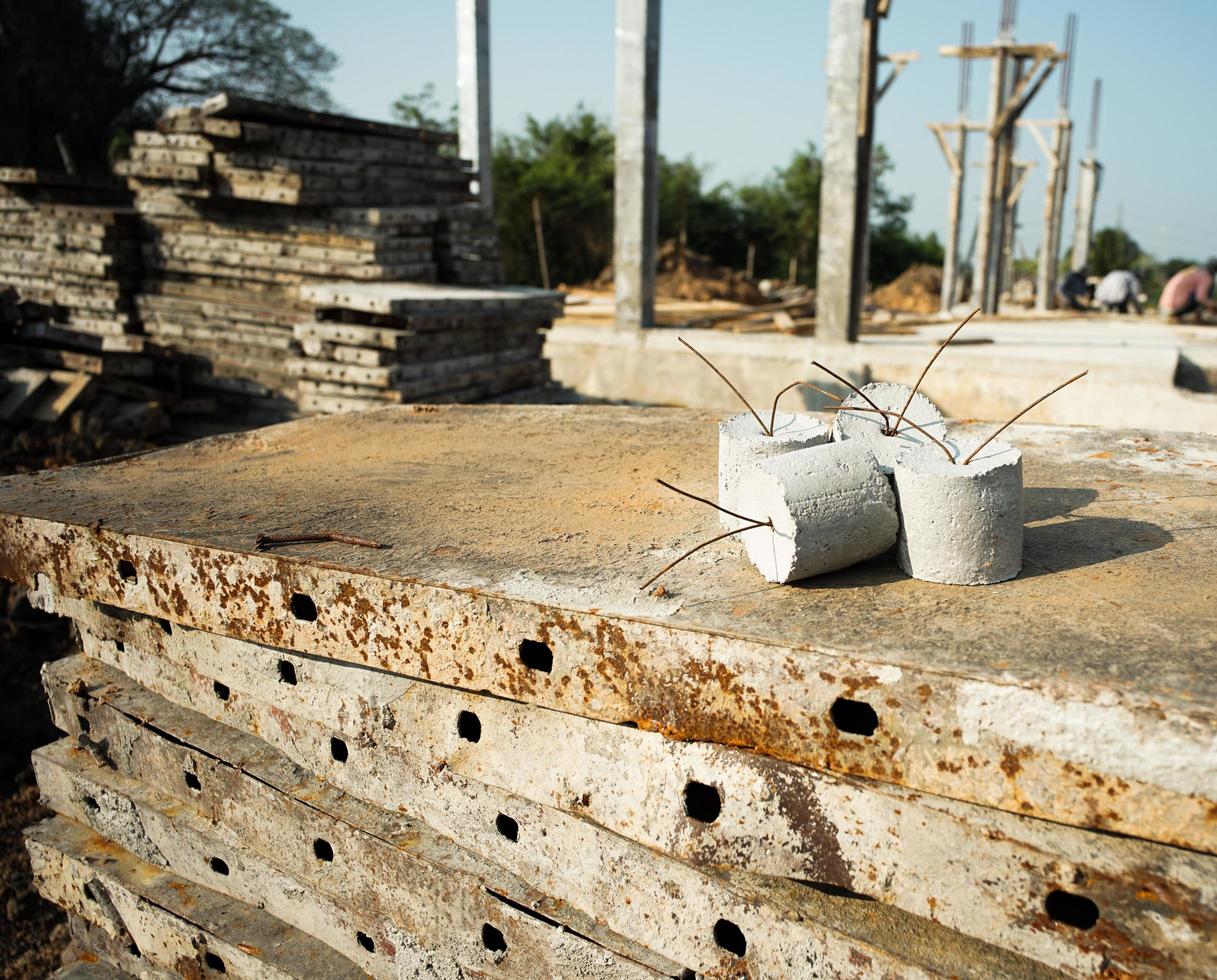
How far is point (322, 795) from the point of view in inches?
104

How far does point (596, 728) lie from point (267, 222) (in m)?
7.00

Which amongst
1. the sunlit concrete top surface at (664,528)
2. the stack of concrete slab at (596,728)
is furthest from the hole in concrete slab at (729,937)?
the sunlit concrete top surface at (664,528)

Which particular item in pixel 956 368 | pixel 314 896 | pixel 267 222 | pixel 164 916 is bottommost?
pixel 164 916

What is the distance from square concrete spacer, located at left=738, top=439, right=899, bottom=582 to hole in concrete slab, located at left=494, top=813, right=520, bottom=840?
2.84 ft

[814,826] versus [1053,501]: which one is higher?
Answer: [1053,501]

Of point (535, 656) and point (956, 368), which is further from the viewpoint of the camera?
point (956, 368)

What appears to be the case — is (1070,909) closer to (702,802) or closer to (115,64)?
(702,802)

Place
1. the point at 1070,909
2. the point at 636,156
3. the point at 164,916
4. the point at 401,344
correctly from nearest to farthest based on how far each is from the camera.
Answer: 1. the point at 1070,909
2. the point at 164,916
3. the point at 401,344
4. the point at 636,156

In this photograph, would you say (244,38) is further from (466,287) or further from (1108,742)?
(1108,742)

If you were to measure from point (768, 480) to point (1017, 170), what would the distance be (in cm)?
2360

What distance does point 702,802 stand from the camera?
199 cm

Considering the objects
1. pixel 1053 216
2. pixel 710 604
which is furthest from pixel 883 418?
pixel 1053 216

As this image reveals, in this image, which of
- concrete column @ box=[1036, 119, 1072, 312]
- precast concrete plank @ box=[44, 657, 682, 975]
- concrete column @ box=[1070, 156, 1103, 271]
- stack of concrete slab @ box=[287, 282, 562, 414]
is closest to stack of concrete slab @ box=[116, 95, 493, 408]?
stack of concrete slab @ box=[287, 282, 562, 414]

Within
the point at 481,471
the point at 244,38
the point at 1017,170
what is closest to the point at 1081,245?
the point at 1017,170
